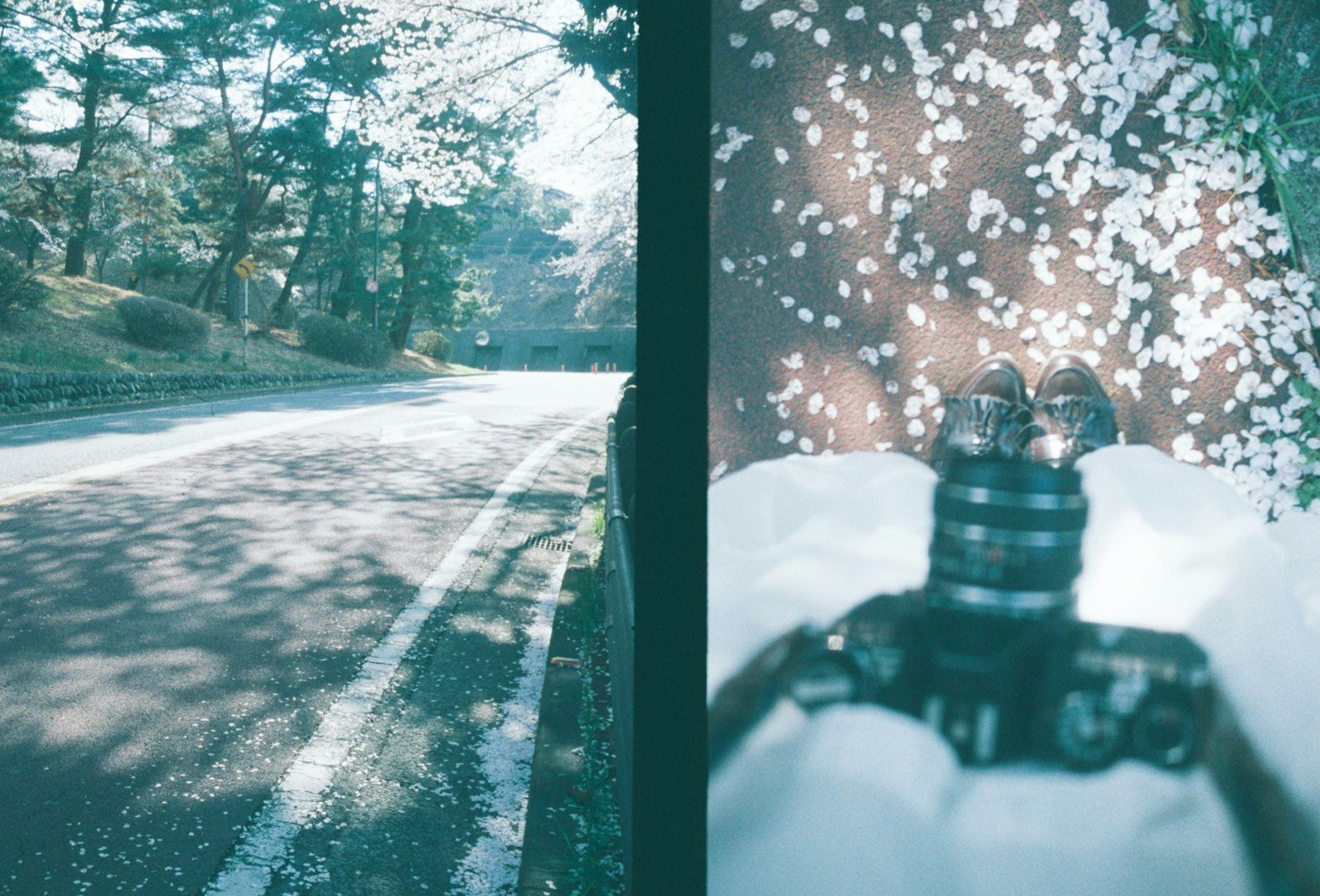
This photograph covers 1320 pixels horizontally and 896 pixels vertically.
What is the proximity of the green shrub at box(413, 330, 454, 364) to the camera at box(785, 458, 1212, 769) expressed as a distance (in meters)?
41.3

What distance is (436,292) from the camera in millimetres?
36750

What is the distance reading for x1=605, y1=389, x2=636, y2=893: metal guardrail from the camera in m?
1.99

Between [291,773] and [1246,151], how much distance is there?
3169mm

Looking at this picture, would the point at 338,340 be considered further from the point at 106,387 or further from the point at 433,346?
the point at 106,387

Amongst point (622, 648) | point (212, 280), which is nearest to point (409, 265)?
point (212, 280)

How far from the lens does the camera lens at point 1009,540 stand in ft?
5.08

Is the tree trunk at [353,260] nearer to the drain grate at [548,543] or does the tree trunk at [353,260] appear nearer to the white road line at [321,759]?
the drain grate at [548,543]

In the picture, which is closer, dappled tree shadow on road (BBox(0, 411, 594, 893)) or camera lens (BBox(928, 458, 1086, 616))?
camera lens (BBox(928, 458, 1086, 616))

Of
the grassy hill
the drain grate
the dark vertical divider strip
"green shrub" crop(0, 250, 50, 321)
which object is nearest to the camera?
the dark vertical divider strip

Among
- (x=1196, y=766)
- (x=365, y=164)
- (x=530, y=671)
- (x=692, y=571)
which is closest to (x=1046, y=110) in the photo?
(x=692, y=571)

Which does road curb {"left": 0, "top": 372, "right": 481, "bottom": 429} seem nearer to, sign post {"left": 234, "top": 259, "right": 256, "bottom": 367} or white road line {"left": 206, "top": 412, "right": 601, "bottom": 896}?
sign post {"left": 234, "top": 259, "right": 256, "bottom": 367}

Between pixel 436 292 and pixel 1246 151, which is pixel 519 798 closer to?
pixel 1246 151

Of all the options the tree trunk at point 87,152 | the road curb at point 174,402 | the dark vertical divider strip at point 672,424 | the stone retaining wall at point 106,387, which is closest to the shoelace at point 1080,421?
the dark vertical divider strip at point 672,424

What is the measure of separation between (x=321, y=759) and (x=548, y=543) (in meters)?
3.50
